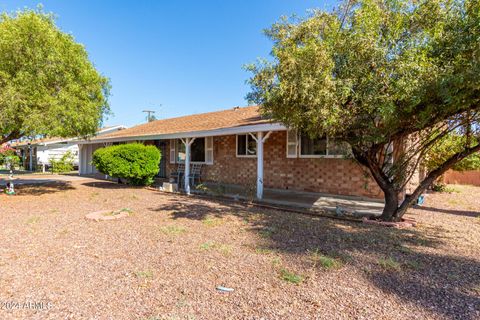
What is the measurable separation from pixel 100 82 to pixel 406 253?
37.5 feet

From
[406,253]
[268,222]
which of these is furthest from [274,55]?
[406,253]

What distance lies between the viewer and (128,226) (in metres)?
5.97

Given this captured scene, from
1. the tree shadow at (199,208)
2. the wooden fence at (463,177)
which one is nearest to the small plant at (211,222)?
the tree shadow at (199,208)

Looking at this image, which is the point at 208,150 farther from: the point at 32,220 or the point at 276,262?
the point at 276,262

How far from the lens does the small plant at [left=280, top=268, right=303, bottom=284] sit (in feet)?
11.1

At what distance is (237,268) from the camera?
378cm

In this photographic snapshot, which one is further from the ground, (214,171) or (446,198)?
(214,171)

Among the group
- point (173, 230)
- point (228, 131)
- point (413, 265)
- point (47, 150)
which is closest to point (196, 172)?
point (228, 131)

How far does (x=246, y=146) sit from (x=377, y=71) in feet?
24.1

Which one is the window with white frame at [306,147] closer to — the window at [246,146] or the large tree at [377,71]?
the window at [246,146]

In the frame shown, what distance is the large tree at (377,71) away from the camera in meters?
4.52

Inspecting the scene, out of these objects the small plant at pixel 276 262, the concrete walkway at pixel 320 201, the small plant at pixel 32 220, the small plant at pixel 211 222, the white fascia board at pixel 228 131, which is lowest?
the small plant at pixel 276 262

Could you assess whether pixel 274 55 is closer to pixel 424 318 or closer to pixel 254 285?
pixel 254 285

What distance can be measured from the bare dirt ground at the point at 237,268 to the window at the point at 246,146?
17.2ft
